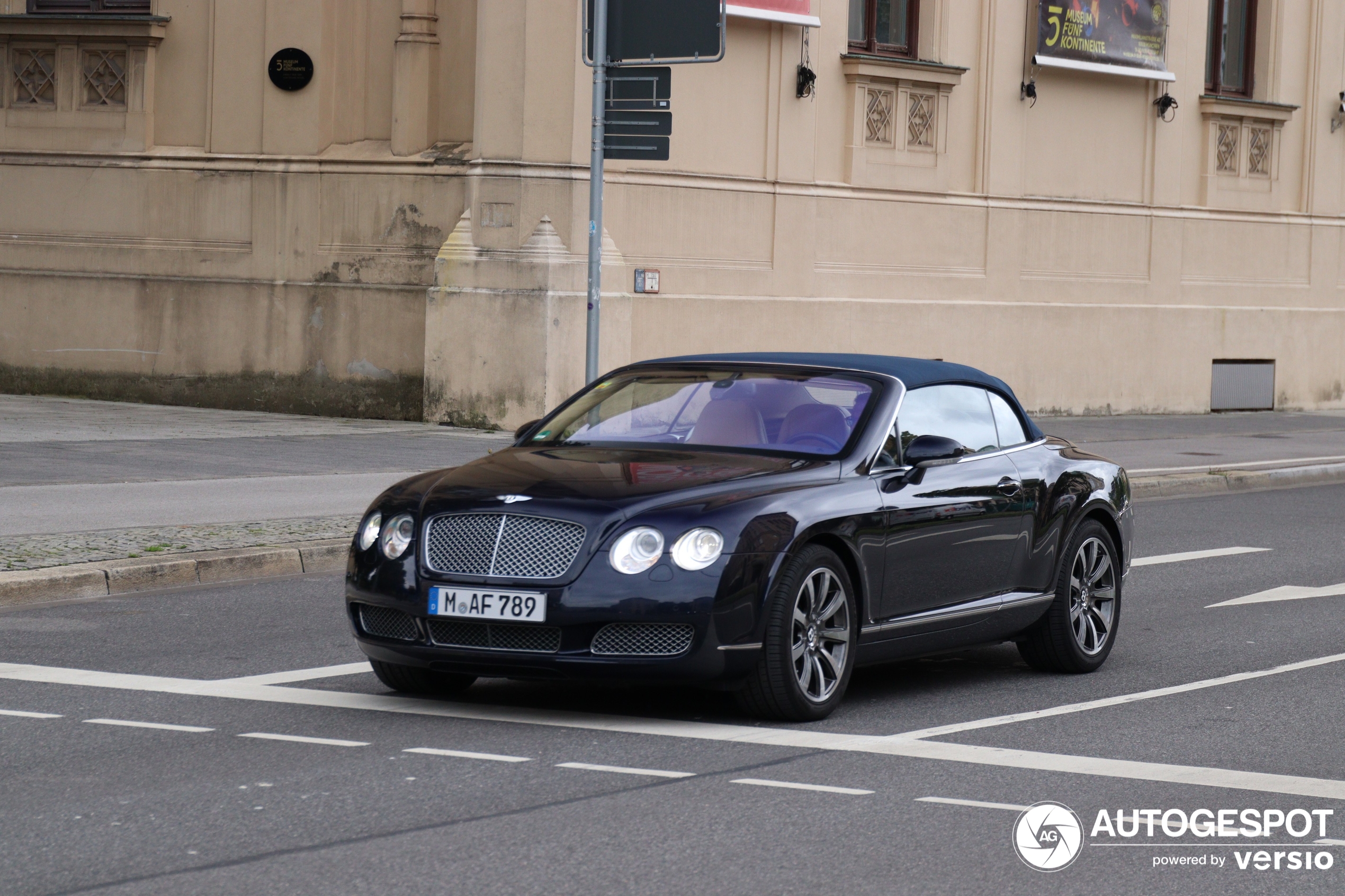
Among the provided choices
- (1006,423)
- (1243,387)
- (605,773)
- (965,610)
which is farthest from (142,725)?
(1243,387)

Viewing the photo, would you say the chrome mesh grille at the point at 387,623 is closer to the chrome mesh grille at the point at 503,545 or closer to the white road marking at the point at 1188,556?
the chrome mesh grille at the point at 503,545

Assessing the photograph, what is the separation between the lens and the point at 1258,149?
26422 mm

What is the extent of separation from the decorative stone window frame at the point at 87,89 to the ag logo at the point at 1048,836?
56.0ft

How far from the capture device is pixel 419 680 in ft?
24.6

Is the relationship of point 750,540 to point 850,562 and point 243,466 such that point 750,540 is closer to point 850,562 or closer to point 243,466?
point 850,562

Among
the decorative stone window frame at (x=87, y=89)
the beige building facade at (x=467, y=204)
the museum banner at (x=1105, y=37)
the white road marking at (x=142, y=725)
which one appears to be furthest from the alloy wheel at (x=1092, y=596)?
the museum banner at (x=1105, y=37)

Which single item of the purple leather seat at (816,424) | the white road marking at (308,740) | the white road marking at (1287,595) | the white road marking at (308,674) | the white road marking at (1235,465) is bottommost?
the white road marking at (308,674)

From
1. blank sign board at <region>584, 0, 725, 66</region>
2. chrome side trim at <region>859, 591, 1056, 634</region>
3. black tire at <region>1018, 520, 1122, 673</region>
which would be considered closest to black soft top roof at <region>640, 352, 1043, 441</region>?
black tire at <region>1018, 520, 1122, 673</region>

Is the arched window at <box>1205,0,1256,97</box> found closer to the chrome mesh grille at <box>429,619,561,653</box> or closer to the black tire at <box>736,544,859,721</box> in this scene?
the black tire at <box>736,544,859,721</box>

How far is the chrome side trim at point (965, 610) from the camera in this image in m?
7.56

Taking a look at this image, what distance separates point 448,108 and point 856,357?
41.3 feet

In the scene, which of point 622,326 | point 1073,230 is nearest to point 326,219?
point 622,326

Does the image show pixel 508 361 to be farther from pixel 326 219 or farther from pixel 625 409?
pixel 625 409

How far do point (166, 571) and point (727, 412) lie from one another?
13.1ft
